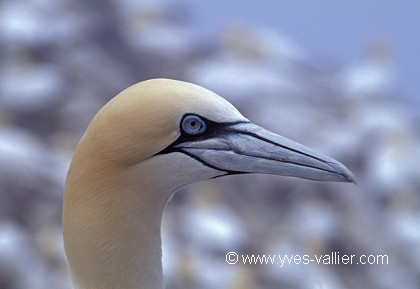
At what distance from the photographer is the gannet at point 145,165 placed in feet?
7.47

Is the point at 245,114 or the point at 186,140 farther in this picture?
the point at 245,114

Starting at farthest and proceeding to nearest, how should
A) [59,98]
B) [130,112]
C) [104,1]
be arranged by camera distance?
[104,1] → [59,98] → [130,112]

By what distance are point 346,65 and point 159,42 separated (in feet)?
7.88

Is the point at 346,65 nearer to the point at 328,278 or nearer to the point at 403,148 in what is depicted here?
the point at 403,148

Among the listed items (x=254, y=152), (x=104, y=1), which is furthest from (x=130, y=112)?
(x=104, y=1)

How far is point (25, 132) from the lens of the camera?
7762 millimetres

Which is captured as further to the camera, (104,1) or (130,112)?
(104,1)

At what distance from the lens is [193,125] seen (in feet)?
7.61
